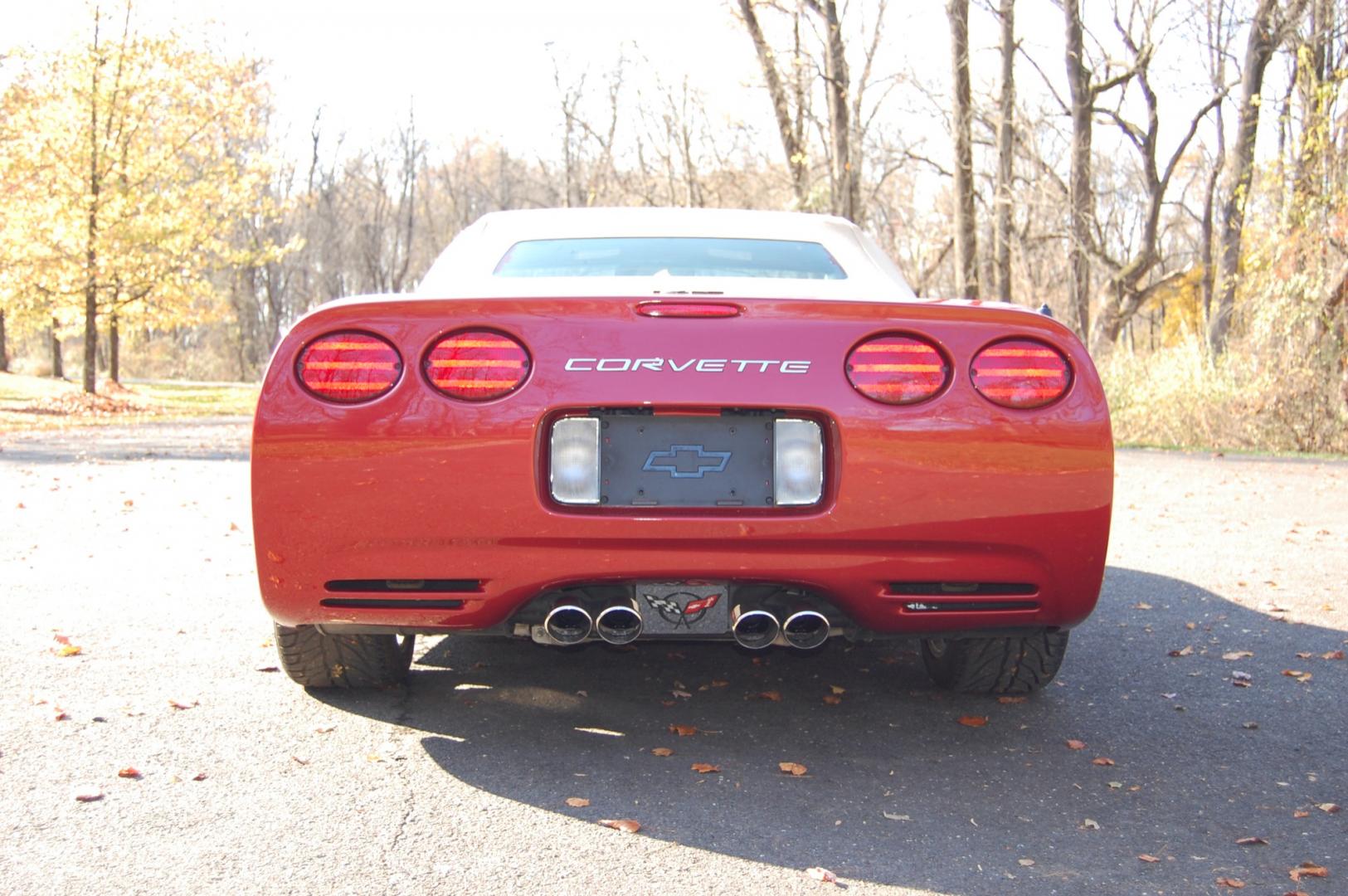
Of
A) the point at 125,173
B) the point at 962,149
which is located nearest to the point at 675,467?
the point at 962,149

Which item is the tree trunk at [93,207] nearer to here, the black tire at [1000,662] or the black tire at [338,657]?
the black tire at [338,657]

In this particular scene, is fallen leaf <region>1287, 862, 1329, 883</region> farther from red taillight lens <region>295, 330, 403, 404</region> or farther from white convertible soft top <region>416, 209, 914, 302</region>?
red taillight lens <region>295, 330, 403, 404</region>

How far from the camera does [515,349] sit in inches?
120

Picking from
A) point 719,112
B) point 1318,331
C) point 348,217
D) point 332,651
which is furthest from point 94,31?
point 348,217

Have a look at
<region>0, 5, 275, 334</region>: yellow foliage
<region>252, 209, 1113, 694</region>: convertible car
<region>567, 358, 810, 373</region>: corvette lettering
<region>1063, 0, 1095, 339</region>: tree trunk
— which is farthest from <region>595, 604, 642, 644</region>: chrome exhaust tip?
<region>1063, 0, 1095, 339</region>: tree trunk

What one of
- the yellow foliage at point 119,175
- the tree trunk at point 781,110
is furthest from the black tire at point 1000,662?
the yellow foliage at point 119,175

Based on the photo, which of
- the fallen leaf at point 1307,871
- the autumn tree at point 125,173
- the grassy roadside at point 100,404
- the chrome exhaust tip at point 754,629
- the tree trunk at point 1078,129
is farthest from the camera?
the tree trunk at point 1078,129

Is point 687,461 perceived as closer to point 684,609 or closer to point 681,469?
point 681,469

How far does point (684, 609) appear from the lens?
10.2ft

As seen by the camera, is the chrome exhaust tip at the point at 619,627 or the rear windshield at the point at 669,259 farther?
the rear windshield at the point at 669,259

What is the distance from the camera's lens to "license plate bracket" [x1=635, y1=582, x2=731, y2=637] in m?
3.09

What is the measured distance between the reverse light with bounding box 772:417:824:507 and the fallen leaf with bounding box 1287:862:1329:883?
1283mm

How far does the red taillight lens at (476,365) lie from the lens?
9.97ft

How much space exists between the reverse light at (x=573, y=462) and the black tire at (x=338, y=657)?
1026 mm
